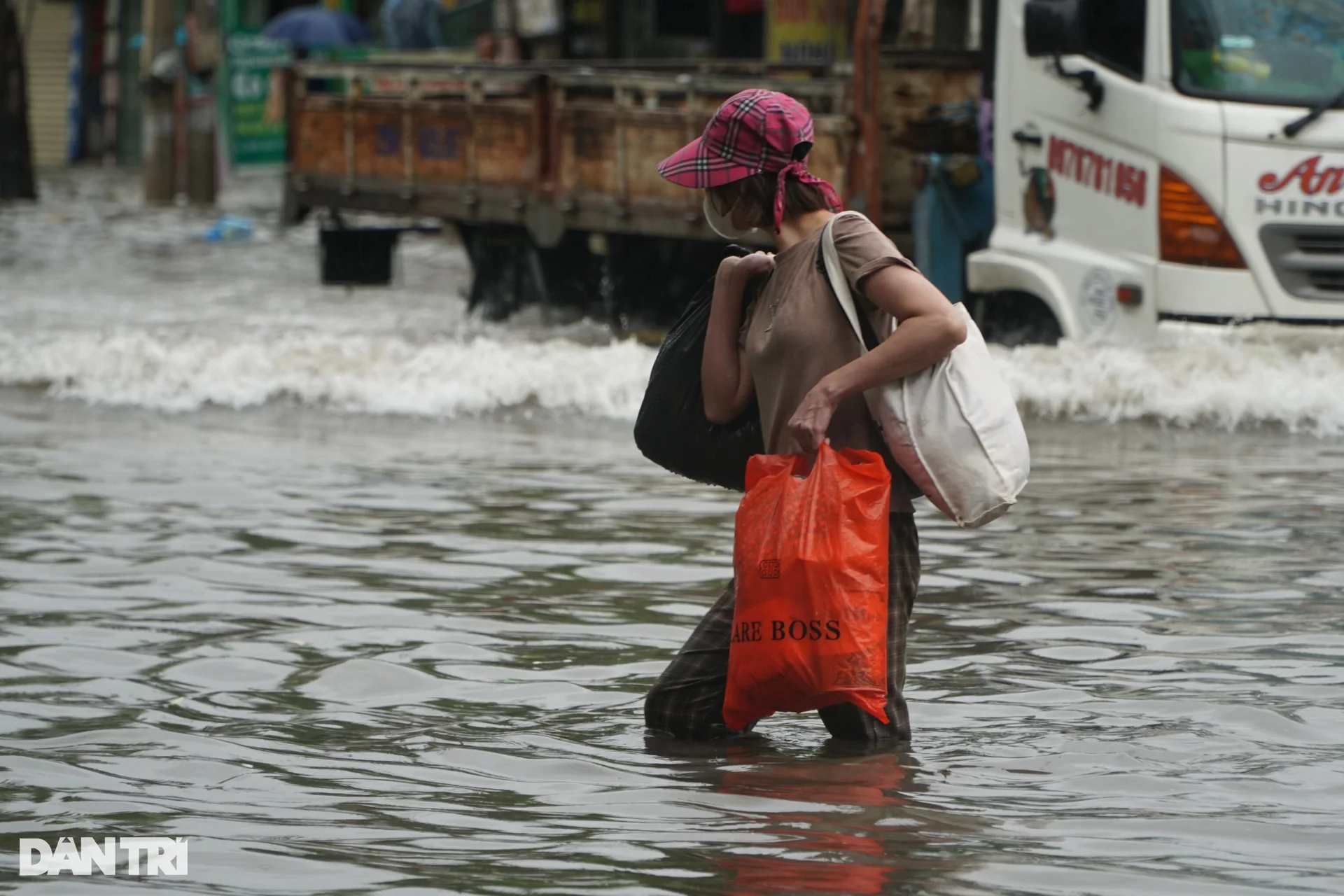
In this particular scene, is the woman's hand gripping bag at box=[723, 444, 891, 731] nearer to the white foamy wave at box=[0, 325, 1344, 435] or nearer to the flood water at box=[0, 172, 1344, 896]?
the flood water at box=[0, 172, 1344, 896]

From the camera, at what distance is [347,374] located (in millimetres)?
12562

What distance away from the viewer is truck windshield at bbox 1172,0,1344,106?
10.5 metres

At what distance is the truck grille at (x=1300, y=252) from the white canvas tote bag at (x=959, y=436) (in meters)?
6.34

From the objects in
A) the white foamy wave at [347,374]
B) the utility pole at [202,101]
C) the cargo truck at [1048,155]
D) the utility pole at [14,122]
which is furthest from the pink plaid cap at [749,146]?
the utility pole at [14,122]

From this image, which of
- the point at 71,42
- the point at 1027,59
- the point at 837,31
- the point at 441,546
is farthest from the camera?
the point at 71,42

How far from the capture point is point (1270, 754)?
4.77 metres

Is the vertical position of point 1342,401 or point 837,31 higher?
point 837,31

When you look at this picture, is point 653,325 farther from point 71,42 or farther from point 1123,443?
point 71,42

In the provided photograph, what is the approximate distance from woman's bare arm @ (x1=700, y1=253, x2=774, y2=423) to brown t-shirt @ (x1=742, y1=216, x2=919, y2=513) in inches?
2.1

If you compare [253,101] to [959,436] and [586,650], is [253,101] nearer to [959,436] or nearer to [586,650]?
[586,650]

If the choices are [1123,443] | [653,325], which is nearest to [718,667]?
[1123,443]

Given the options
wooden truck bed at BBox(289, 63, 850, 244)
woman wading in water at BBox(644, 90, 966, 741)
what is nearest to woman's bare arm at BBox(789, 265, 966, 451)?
woman wading in water at BBox(644, 90, 966, 741)

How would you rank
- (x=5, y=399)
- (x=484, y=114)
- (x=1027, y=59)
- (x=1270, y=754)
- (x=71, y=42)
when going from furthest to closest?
(x=71, y=42), (x=484, y=114), (x=5, y=399), (x=1027, y=59), (x=1270, y=754)

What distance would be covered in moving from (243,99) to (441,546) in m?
20.3
